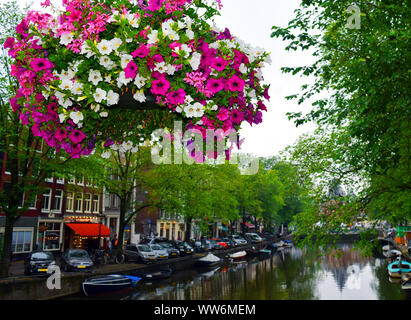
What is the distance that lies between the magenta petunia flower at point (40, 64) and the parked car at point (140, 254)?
32.1 m

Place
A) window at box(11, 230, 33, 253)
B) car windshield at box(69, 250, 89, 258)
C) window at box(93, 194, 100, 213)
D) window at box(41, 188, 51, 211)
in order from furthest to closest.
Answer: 1. window at box(93, 194, 100, 213)
2. window at box(41, 188, 51, 211)
3. window at box(11, 230, 33, 253)
4. car windshield at box(69, 250, 89, 258)

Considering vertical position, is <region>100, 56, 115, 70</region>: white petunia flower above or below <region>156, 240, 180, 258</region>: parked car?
above

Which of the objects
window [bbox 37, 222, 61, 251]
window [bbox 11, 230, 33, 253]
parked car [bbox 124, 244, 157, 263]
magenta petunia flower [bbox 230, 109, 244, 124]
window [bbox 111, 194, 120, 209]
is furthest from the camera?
window [bbox 111, 194, 120, 209]

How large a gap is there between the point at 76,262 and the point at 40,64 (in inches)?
1026

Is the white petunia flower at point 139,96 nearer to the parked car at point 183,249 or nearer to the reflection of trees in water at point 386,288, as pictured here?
the reflection of trees in water at point 386,288

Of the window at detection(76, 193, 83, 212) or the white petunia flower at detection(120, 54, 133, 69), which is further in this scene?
the window at detection(76, 193, 83, 212)

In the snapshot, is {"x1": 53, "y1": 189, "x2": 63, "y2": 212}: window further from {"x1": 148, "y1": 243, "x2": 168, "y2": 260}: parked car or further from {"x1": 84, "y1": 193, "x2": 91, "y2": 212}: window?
{"x1": 148, "y1": 243, "x2": 168, "y2": 260}: parked car

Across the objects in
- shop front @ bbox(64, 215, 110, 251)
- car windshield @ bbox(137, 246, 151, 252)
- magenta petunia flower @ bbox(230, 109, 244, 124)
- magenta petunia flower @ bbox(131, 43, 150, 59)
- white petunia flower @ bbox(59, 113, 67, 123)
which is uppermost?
magenta petunia flower @ bbox(131, 43, 150, 59)

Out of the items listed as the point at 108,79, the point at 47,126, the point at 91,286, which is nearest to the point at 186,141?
the point at 108,79

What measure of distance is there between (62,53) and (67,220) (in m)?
39.5

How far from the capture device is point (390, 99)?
319 inches

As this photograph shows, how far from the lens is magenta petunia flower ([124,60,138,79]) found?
2402mm

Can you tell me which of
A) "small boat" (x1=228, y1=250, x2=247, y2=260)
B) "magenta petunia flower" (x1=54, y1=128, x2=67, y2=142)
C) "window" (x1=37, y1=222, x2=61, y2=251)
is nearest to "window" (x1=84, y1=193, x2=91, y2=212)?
"window" (x1=37, y1=222, x2=61, y2=251)
